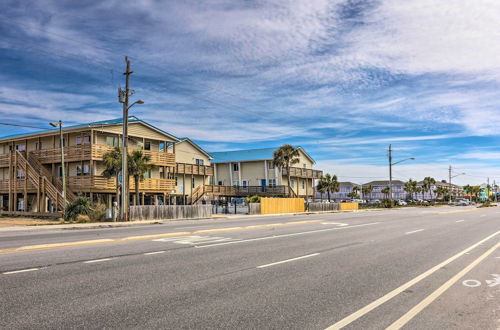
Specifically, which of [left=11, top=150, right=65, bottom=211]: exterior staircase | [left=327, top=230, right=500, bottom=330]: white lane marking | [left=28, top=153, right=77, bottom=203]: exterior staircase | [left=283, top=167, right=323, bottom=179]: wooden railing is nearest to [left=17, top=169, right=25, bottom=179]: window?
[left=11, top=150, right=65, bottom=211]: exterior staircase

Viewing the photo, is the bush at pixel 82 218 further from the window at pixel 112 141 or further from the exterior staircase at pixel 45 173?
the window at pixel 112 141

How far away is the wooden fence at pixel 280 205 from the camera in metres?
42.1

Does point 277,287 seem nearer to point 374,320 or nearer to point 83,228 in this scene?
point 374,320

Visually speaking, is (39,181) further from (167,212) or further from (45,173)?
(167,212)

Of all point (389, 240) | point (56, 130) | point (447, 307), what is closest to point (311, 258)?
point (447, 307)

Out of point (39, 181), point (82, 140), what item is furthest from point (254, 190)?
point (39, 181)

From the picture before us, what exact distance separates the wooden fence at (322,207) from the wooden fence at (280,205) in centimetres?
179

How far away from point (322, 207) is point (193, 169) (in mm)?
16555

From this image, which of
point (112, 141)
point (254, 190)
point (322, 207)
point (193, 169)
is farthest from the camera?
point (254, 190)

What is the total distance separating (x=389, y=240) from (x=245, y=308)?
10395mm

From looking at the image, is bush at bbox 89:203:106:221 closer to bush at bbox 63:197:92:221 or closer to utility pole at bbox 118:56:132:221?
bush at bbox 63:197:92:221

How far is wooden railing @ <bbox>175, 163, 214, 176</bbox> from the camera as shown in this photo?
167 feet

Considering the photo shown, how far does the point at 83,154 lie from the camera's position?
3628cm

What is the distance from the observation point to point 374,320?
558cm
